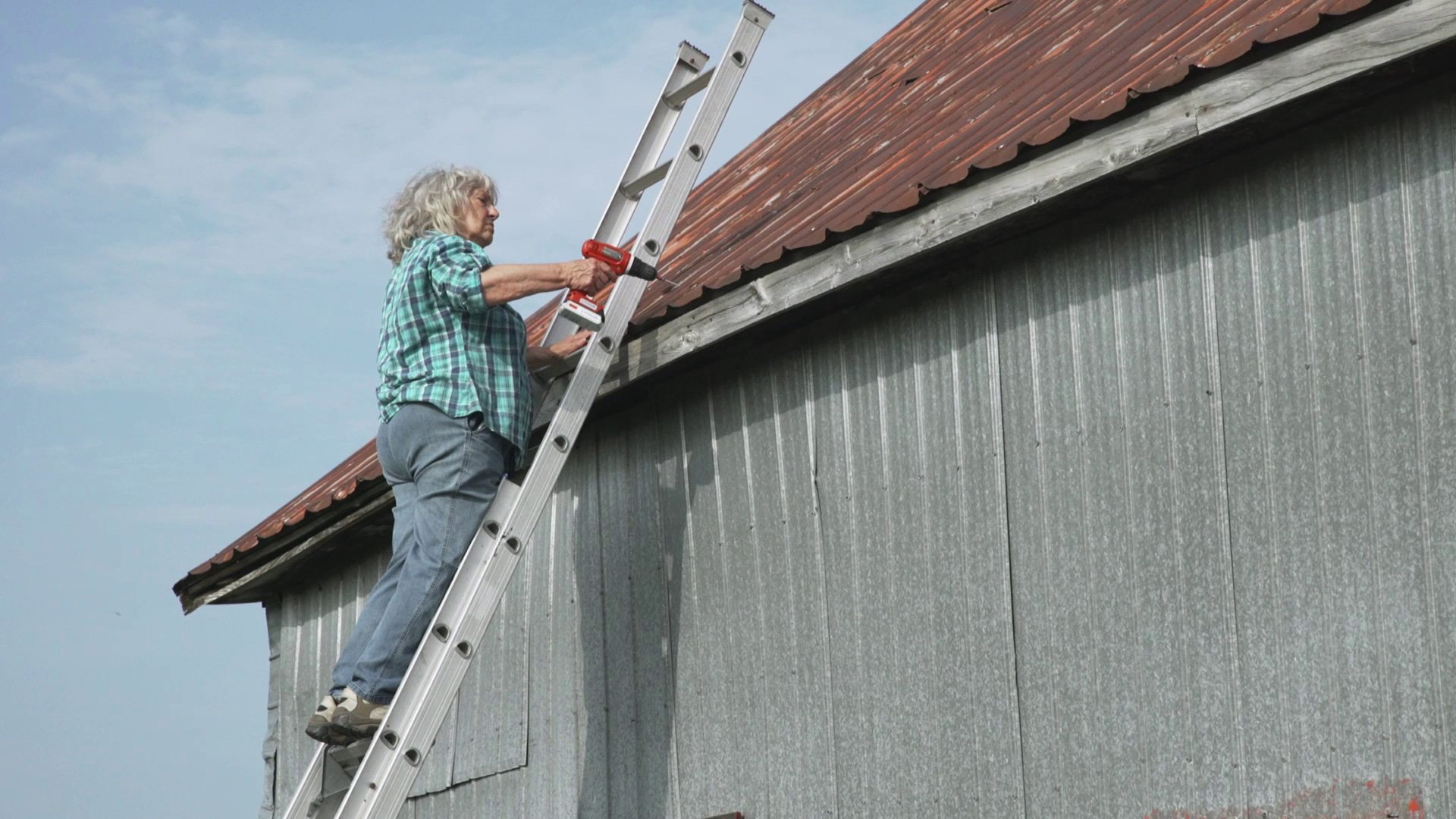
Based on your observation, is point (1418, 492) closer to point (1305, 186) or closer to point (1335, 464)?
point (1335, 464)

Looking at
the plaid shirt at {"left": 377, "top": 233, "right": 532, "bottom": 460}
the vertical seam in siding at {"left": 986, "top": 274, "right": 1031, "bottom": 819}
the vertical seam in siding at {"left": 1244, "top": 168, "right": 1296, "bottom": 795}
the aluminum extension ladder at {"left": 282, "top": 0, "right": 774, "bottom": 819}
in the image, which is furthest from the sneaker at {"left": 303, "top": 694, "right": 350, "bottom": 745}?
the vertical seam in siding at {"left": 1244, "top": 168, "right": 1296, "bottom": 795}

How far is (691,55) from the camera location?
669cm

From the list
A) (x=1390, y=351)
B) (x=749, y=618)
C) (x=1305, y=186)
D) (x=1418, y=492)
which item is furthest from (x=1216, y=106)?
(x=749, y=618)

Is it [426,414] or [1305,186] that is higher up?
[1305,186]

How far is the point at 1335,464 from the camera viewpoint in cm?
440

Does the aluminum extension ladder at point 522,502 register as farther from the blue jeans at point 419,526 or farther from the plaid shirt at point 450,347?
the plaid shirt at point 450,347

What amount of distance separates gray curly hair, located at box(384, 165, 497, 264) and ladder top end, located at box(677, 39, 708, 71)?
0.96m

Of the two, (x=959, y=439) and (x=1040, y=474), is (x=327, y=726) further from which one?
(x=1040, y=474)

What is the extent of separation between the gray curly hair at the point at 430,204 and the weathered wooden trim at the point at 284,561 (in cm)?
177

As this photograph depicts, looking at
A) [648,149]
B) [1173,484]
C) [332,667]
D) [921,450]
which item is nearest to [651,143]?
[648,149]

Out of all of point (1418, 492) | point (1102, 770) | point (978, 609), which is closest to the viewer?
point (1418, 492)

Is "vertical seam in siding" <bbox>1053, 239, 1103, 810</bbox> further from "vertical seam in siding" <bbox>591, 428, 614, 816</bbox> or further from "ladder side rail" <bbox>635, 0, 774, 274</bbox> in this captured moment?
"vertical seam in siding" <bbox>591, 428, 614, 816</bbox>

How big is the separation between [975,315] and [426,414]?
1883 millimetres

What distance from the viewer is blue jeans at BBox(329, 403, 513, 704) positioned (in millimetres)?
5551
